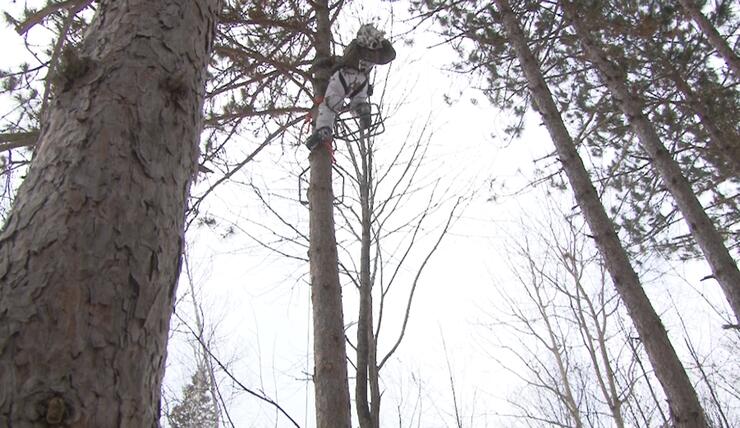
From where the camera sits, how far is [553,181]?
7887mm

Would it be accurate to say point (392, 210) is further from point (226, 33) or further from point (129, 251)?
point (129, 251)

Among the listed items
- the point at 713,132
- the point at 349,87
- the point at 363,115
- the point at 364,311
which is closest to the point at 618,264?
the point at 364,311

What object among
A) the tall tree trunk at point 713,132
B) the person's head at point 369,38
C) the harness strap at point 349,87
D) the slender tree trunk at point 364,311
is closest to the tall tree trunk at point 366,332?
the slender tree trunk at point 364,311

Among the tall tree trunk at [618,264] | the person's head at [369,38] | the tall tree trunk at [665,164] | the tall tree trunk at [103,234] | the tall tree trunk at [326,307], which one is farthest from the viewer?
the tall tree trunk at [665,164]

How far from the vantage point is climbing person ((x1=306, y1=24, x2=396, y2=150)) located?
3713 mm

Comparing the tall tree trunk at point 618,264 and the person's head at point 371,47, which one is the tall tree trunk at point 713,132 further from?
the person's head at point 371,47

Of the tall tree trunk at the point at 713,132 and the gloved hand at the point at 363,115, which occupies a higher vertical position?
the tall tree trunk at the point at 713,132

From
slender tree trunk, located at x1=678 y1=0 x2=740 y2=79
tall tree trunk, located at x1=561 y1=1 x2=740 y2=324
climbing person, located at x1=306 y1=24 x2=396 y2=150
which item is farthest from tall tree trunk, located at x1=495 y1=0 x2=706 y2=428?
slender tree trunk, located at x1=678 y1=0 x2=740 y2=79

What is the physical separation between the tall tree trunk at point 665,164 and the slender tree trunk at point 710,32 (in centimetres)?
163

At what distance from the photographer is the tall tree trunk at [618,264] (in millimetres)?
3709

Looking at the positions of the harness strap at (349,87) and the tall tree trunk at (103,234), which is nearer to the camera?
the tall tree trunk at (103,234)

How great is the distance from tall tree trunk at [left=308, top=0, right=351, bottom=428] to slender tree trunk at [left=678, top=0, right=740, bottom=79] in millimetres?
6177

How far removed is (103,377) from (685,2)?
8.38m

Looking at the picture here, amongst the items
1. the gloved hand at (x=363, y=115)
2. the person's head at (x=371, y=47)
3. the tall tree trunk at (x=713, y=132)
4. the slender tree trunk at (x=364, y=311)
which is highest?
the tall tree trunk at (x=713, y=132)
